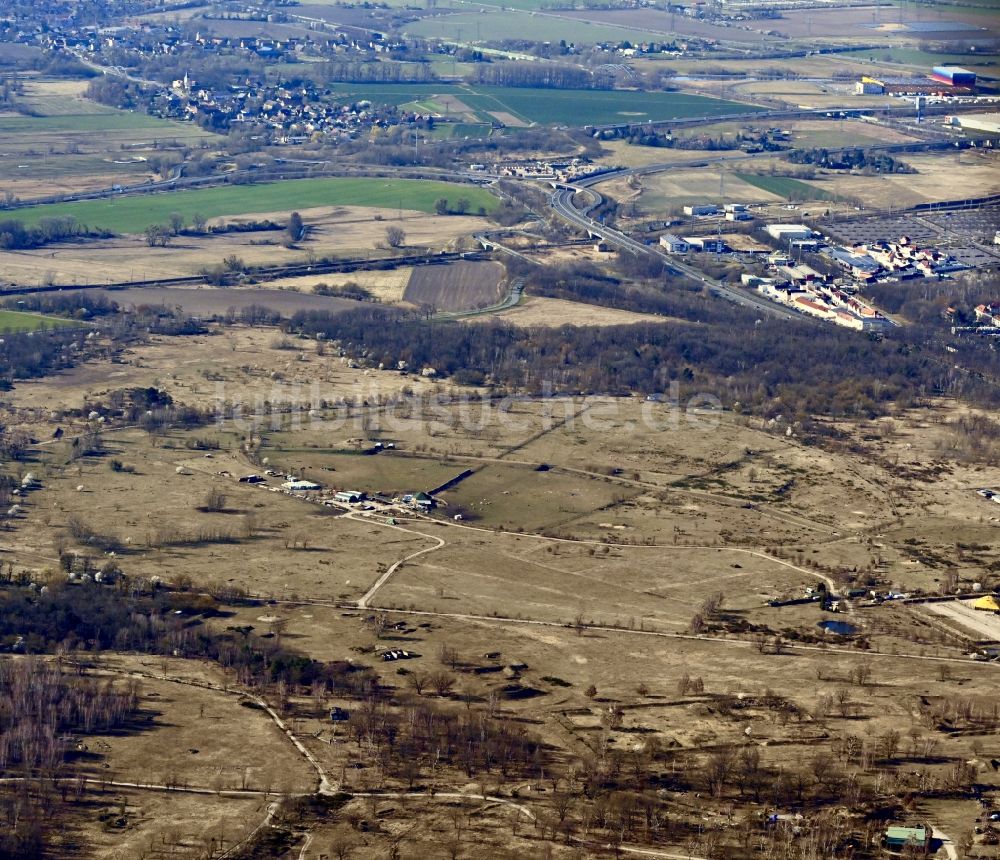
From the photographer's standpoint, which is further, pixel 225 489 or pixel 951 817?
pixel 225 489

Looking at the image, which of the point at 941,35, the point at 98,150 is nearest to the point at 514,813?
the point at 98,150

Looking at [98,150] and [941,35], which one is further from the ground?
[941,35]

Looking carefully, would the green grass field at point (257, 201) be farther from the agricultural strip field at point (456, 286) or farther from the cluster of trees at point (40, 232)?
the agricultural strip field at point (456, 286)

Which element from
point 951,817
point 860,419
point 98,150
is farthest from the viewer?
point 98,150

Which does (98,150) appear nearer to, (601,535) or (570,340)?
(570,340)

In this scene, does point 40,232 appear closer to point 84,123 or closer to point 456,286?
point 456,286

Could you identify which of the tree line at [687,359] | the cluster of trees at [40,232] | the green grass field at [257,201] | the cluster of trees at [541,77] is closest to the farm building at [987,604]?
the tree line at [687,359]

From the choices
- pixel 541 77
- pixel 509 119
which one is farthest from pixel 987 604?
pixel 541 77
